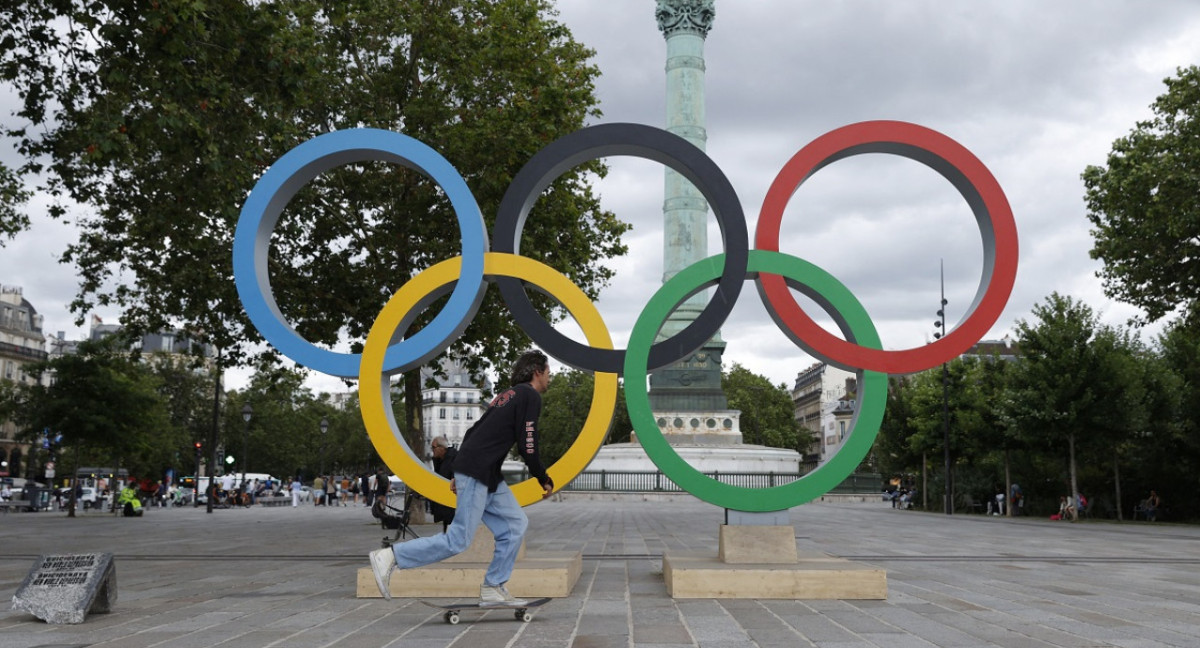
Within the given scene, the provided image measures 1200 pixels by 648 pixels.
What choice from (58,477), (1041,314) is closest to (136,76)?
(1041,314)

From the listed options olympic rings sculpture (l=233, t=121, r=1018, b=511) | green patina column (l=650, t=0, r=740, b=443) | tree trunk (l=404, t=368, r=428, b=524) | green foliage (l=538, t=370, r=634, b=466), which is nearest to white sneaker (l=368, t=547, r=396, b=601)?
olympic rings sculpture (l=233, t=121, r=1018, b=511)

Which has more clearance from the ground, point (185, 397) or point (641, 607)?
point (185, 397)

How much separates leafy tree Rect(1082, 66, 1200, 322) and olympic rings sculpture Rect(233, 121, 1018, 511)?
59.9ft

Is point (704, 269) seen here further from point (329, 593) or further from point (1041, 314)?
point (1041, 314)

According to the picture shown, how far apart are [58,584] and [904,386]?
135 ft

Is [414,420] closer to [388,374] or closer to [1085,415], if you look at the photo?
[388,374]

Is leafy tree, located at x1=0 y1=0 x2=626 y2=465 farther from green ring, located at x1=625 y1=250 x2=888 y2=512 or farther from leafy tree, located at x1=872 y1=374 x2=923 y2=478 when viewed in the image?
leafy tree, located at x1=872 y1=374 x2=923 y2=478

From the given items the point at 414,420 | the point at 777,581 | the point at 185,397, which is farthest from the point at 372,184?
the point at 185,397

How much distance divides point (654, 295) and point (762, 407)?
9033 centimetres

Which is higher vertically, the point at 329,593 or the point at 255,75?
the point at 255,75

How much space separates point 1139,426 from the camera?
1139 inches

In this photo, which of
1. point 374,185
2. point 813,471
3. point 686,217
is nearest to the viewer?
point 813,471

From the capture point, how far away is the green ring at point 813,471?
10289 mm

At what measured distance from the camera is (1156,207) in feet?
85.1
